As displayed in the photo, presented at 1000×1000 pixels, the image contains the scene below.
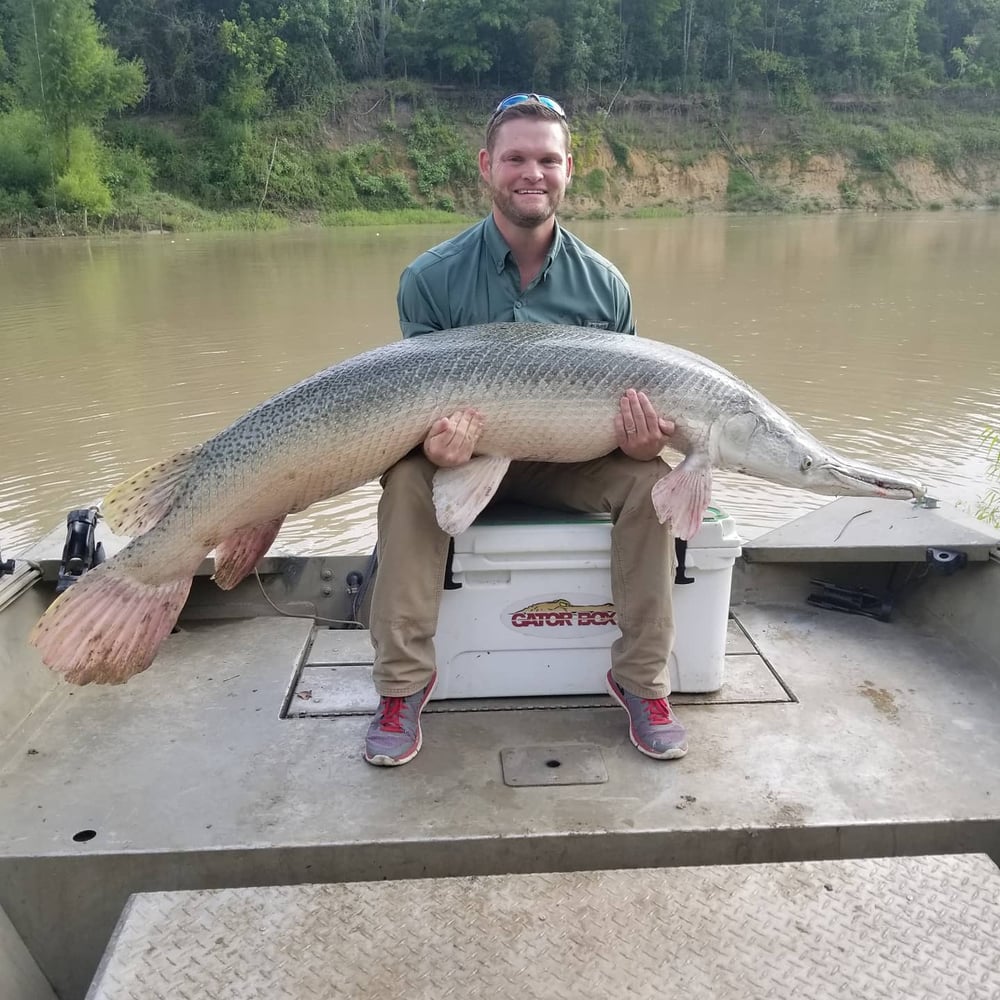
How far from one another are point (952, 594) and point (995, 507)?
3242mm

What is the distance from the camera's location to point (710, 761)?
2.48 meters

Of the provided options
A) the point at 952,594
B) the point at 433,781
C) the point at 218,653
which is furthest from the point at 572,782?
the point at 952,594

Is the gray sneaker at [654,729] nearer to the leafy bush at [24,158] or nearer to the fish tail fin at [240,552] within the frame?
the fish tail fin at [240,552]

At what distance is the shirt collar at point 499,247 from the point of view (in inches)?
118

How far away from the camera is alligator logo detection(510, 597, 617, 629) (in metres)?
2.77

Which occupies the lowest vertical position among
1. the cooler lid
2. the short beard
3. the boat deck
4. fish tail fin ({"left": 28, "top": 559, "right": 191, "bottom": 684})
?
the boat deck

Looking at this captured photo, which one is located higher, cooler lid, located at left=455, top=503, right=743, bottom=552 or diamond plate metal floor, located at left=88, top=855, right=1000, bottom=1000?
cooler lid, located at left=455, top=503, right=743, bottom=552

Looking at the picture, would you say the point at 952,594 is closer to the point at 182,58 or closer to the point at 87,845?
the point at 87,845

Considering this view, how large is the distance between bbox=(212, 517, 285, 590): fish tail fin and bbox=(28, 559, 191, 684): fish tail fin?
151mm

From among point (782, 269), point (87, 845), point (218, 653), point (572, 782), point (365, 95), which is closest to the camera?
point (87, 845)

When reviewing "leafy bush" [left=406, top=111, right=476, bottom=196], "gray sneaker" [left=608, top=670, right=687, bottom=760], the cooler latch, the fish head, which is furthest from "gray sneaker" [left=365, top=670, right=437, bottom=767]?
"leafy bush" [left=406, top=111, right=476, bottom=196]

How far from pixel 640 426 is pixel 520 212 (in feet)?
2.76

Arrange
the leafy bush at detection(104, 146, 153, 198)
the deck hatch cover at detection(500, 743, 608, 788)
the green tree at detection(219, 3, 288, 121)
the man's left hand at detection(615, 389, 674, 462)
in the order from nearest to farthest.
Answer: the deck hatch cover at detection(500, 743, 608, 788)
the man's left hand at detection(615, 389, 674, 462)
the leafy bush at detection(104, 146, 153, 198)
the green tree at detection(219, 3, 288, 121)

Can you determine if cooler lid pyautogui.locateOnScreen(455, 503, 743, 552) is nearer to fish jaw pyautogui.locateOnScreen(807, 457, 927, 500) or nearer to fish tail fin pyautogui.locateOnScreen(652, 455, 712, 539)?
fish tail fin pyautogui.locateOnScreen(652, 455, 712, 539)
